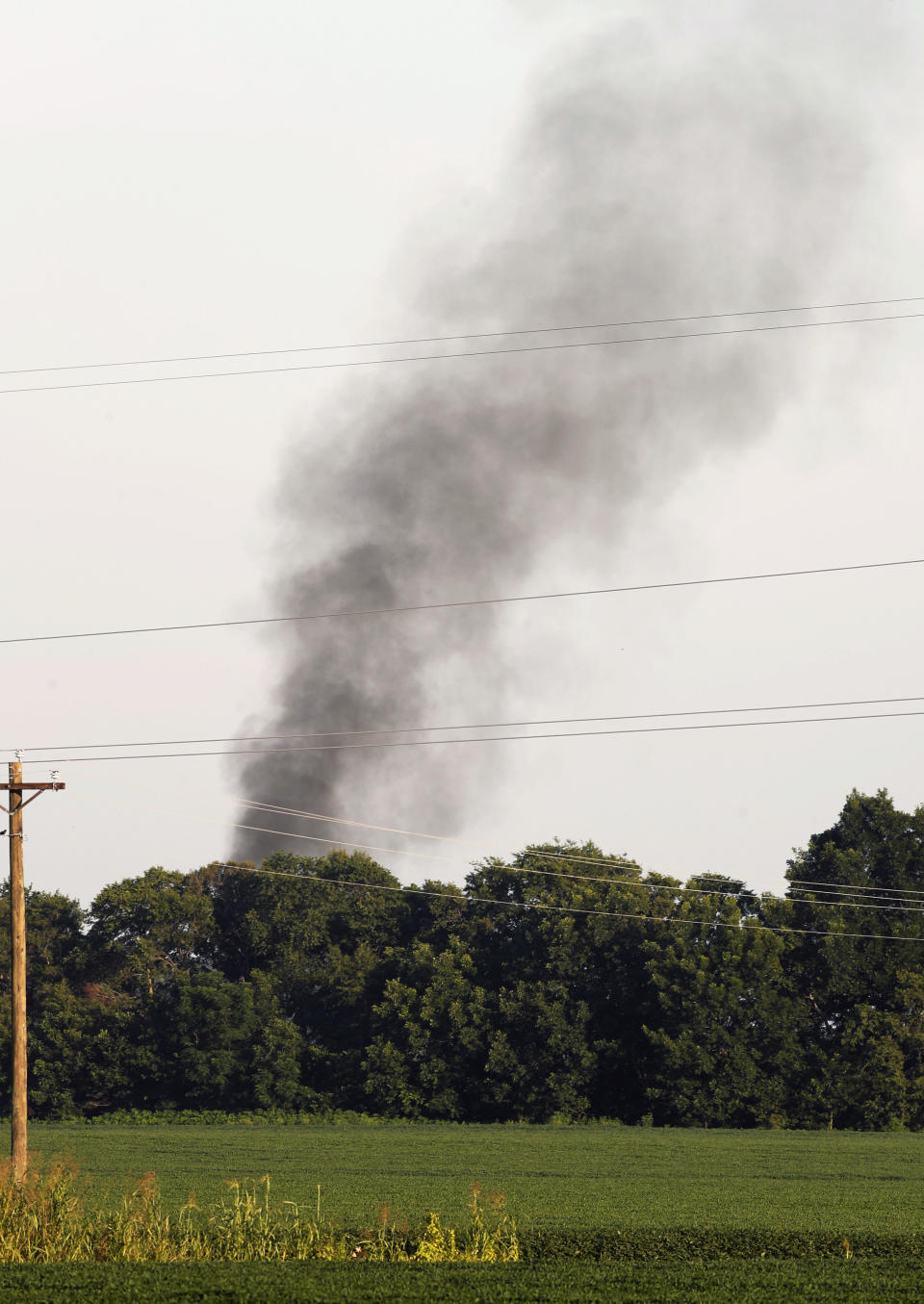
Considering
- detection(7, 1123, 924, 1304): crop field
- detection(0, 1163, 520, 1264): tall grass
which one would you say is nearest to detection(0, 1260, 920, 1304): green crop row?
detection(7, 1123, 924, 1304): crop field

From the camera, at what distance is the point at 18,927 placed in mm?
31844

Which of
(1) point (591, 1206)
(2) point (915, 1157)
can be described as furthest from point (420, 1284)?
(2) point (915, 1157)

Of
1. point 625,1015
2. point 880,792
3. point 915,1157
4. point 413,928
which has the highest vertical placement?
point 880,792

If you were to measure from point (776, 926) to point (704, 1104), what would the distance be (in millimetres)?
10453

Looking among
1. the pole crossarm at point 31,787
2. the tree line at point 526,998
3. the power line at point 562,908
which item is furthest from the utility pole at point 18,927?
the power line at point 562,908

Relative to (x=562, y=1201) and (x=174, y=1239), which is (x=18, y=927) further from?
(x=562, y=1201)

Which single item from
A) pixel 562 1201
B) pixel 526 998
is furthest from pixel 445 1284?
pixel 526 998

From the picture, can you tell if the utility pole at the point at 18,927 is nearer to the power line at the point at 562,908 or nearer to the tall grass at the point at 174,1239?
the tall grass at the point at 174,1239

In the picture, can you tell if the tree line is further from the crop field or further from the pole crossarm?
the pole crossarm

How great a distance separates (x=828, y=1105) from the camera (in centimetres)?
7375

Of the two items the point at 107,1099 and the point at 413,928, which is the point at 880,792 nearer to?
the point at 413,928

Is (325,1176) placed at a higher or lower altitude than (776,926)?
lower

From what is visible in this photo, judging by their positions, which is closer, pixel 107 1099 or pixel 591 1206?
pixel 591 1206

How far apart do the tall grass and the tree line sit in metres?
53.4
